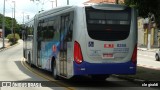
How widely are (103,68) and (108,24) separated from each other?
166 centimetres

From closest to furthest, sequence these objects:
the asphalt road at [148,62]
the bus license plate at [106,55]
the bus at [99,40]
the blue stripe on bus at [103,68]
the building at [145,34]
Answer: the blue stripe on bus at [103,68], the bus at [99,40], the bus license plate at [106,55], the asphalt road at [148,62], the building at [145,34]

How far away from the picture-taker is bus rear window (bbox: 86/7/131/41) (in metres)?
16.6

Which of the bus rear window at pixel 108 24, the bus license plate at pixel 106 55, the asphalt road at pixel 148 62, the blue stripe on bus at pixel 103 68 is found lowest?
the asphalt road at pixel 148 62

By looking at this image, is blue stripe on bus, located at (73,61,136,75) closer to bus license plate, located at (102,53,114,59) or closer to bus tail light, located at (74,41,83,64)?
bus tail light, located at (74,41,83,64)

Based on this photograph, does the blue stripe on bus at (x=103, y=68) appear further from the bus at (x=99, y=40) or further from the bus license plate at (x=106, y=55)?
the bus license plate at (x=106, y=55)

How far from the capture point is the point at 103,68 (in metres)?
16.4

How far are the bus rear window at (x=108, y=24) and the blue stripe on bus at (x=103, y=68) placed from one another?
97cm

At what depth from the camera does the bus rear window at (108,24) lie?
16.6m

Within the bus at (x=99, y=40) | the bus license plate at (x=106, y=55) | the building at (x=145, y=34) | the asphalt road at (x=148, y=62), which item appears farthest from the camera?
the building at (x=145, y=34)

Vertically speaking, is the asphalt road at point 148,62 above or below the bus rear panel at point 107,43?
below

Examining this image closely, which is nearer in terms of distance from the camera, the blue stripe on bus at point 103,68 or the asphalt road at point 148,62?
the blue stripe on bus at point 103,68

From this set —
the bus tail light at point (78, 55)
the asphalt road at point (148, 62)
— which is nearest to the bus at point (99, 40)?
the bus tail light at point (78, 55)

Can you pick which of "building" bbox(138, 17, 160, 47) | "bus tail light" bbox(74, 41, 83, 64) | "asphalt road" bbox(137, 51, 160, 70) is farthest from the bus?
"building" bbox(138, 17, 160, 47)

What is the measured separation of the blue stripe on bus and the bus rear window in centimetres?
97
